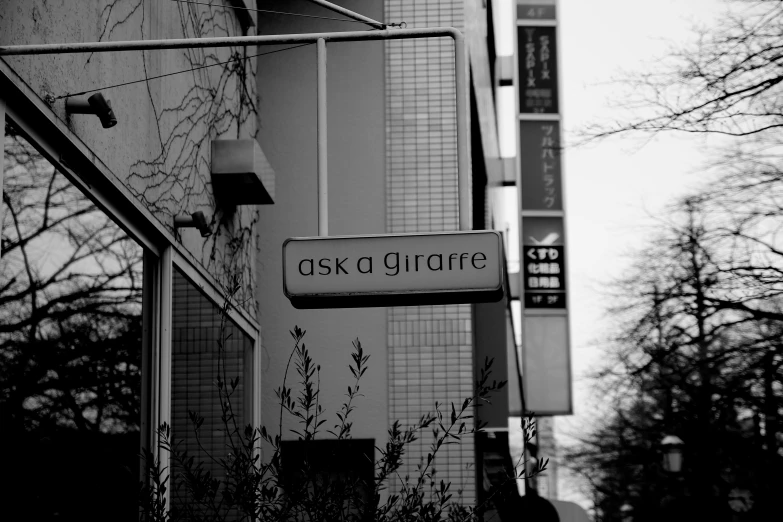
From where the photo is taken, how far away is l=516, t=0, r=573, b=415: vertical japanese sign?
26703mm

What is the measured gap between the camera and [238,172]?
8.99 metres

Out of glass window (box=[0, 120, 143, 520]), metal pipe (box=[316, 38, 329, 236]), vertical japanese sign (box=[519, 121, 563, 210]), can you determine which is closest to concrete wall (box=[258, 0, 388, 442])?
glass window (box=[0, 120, 143, 520])

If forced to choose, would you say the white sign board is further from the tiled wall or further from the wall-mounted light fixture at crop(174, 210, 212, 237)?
the tiled wall

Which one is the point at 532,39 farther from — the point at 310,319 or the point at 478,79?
the point at 310,319

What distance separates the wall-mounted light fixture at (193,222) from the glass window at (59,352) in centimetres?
120

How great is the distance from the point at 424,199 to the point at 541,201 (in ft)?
51.2

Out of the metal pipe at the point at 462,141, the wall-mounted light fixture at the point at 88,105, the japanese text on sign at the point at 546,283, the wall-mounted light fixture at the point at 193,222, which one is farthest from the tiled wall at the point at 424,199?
the japanese text on sign at the point at 546,283

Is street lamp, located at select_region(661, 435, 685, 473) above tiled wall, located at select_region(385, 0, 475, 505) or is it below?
below

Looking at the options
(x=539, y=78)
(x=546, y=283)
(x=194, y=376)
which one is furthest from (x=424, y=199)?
(x=546, y=283)

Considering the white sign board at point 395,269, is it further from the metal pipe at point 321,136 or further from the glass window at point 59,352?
the glass window at point 59,352

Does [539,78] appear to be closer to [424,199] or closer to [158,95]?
[424,199]

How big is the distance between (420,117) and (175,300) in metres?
4.73

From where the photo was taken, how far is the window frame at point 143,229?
17.2 ft

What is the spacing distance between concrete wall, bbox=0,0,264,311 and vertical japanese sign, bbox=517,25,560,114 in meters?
16.5
